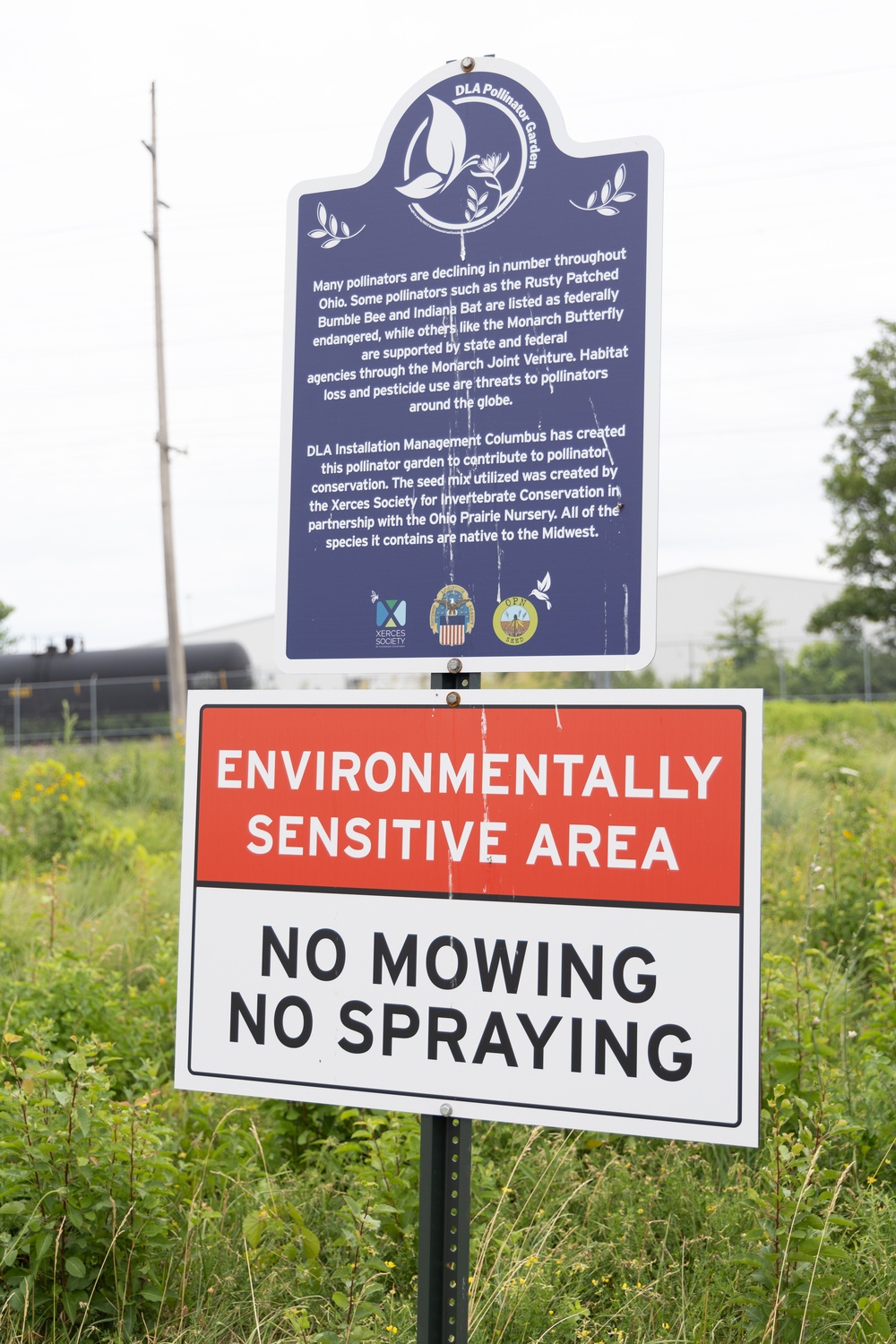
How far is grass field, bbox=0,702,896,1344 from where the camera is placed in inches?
94.5

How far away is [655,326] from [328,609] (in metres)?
0.73

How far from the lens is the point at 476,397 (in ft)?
5.99

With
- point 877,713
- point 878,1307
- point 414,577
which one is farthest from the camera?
point 877,713

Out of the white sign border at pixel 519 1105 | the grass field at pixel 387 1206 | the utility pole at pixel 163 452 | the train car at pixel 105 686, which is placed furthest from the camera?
the train car at pixel 105 686

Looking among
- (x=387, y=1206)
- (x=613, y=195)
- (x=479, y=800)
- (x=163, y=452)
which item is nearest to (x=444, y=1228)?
(x=479, y=800)

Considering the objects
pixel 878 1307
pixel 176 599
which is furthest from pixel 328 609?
pixel 176 599

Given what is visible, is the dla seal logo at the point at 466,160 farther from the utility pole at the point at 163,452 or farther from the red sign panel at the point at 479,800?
the utility pole at the point at 163,452

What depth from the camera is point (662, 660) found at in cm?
3544

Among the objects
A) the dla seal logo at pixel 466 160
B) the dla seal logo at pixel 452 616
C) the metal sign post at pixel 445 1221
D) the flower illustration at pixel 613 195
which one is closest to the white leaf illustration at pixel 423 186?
the dla seal logo at pixel 466 160

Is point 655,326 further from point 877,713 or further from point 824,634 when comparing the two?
point 824,634

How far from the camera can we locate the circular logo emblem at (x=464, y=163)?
1837mm

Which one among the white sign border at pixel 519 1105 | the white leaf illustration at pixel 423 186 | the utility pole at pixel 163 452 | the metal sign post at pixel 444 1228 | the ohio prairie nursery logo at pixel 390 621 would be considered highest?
the utility pole at pixel 163 452

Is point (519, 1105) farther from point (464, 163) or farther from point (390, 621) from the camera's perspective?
point (464, 163)

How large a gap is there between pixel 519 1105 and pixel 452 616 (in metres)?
0.78
